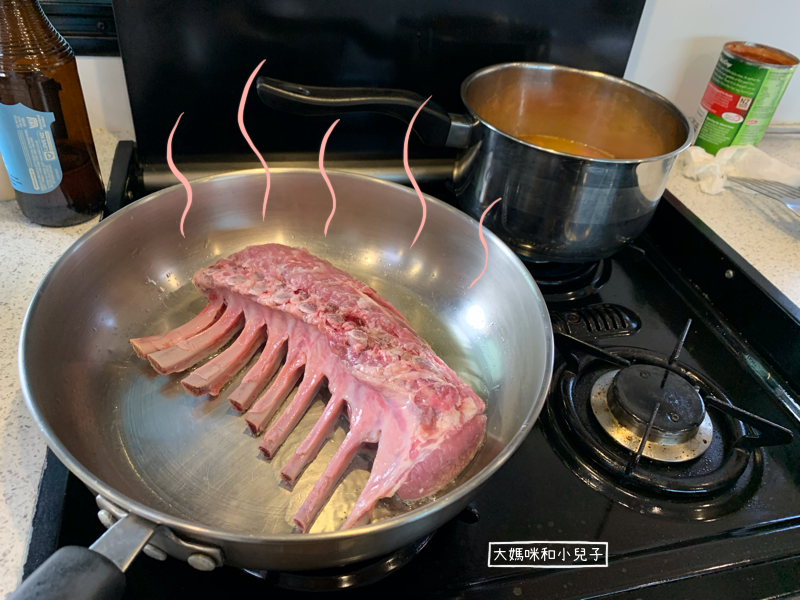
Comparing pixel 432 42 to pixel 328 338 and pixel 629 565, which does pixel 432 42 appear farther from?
pixel 629 565

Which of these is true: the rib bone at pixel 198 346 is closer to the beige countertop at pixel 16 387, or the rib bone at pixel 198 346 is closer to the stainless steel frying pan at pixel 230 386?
the stainless steel frying pan at pixel 230 386

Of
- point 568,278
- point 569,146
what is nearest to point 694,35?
point 569,146

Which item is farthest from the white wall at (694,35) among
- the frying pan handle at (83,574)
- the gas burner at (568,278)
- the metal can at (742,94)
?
the frying pan handle at (83,574)

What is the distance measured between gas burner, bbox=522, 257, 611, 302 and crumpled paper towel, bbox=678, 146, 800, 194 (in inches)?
12.3

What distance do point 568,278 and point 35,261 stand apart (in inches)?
30.8

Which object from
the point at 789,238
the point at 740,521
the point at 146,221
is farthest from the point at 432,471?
the point at 789,238

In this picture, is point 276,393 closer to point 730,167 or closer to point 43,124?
point 43,124

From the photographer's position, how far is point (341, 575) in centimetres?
53

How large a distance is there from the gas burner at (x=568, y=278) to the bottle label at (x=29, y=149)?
708 mm

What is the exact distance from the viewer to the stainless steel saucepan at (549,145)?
72cm

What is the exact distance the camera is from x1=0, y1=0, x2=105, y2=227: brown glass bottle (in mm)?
656

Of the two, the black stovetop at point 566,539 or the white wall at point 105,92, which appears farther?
the white wall at point 105,92

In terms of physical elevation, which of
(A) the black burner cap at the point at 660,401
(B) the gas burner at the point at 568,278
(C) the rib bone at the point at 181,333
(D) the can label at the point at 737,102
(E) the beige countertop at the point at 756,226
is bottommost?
(C) the rib bone at the point at 181,333

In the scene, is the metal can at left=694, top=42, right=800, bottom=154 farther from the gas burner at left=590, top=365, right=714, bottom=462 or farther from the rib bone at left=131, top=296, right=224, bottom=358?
the rib bone at left=131, top=296, right=224, bottom=358
